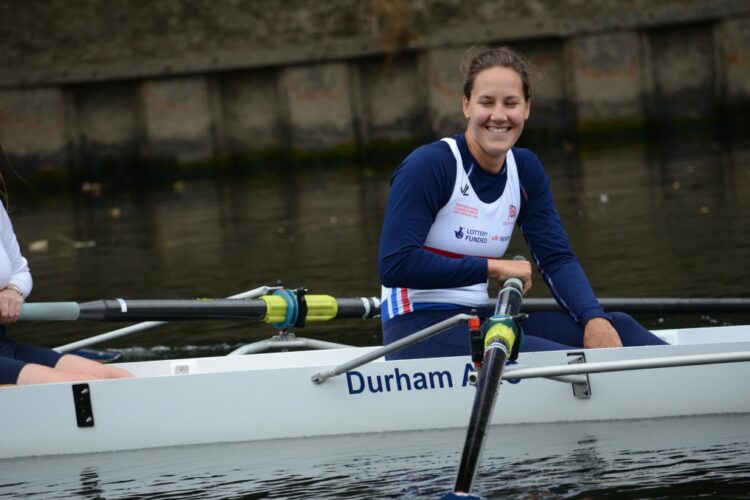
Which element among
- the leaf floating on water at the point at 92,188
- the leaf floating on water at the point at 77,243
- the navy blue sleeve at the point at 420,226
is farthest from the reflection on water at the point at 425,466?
the leaf floating on water at the point at 92,188

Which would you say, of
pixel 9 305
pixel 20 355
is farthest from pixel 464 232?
pixel 20 355

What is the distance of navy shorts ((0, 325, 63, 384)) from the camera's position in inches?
227

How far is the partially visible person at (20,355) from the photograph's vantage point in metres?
5.75

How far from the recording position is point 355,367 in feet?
18.5

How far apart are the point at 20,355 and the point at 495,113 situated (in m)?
2.35

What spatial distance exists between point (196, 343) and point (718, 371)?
3828 millimetres

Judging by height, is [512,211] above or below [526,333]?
above

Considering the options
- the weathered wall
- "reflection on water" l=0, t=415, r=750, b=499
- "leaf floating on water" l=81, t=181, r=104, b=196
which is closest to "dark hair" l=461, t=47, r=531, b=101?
"reflection on water" l=0, t=415, r=750, b=499

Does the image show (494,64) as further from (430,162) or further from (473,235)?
(473,235)

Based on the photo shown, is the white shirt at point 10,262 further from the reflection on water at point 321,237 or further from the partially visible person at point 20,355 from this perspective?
the reflection on water at point 321,237

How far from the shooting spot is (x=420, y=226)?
526cm

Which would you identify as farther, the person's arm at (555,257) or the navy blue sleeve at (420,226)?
the person's arm at (555,257)

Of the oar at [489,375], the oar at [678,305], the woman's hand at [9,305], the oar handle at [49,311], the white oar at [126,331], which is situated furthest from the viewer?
the white oar at [126,331]

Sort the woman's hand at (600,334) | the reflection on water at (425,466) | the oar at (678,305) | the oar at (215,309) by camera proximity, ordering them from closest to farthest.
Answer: the reflection on water at (425,466) → the woman's hand at (600,334) → the oar at (215,309) → the oar at (678,305)
